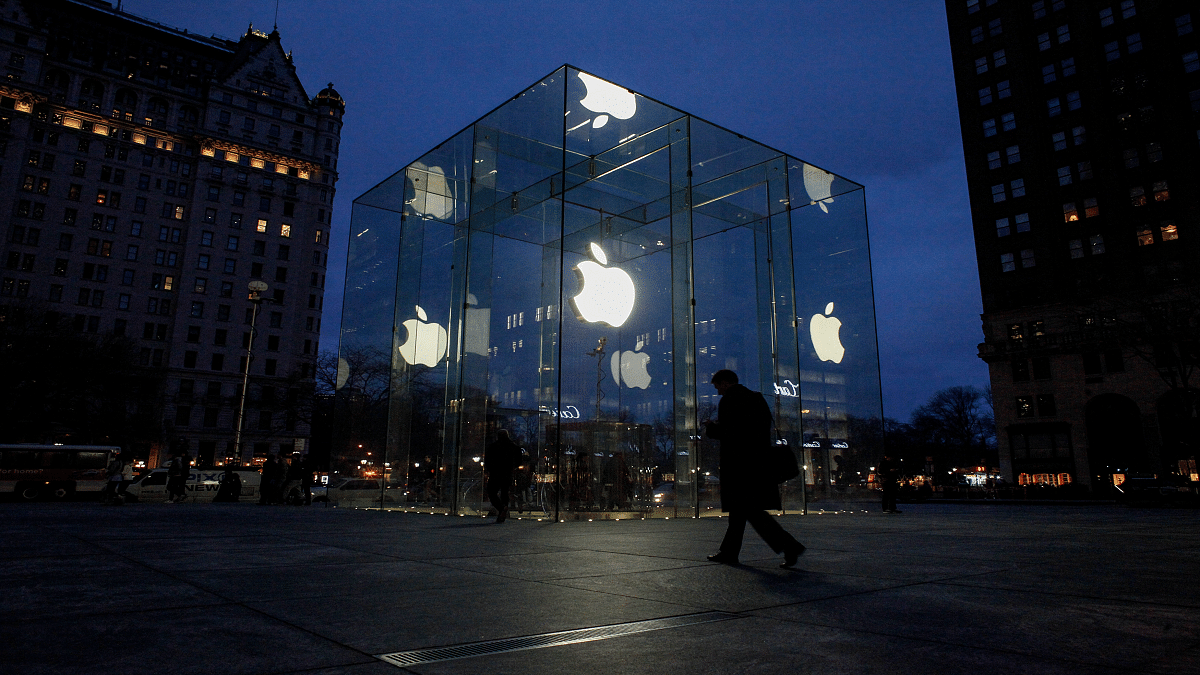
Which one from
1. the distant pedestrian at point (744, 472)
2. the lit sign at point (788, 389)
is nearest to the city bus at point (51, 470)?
the lit sign at point (788, 389)

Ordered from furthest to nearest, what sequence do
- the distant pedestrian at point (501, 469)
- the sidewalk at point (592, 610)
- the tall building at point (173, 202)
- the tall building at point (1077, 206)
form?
the tall building at point (173, 202) < the tall building at point (1077, 206) < the distant pedestrian at point (501, 469) < the sidewalk at point (592, 610)

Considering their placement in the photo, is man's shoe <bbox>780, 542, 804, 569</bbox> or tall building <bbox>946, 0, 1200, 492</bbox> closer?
man's shoe <bbox>780, 542, 804, 569</bbox>

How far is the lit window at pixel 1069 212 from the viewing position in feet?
158

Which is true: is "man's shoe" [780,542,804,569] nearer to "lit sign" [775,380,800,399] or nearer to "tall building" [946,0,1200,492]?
"lit sign" [775,380,800,399]

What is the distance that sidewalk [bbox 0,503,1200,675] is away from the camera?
8.02 feet

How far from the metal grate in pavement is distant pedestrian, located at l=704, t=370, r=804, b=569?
7.19 feet

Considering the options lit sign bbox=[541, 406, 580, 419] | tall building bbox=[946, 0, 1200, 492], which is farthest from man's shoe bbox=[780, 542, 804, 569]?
tall building bbox=[946, 0, 1200, 492]

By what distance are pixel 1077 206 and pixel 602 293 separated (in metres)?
48.0

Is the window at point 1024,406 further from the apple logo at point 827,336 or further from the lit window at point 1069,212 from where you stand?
the apple logo at point 827,336

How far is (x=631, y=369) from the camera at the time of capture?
14.9m

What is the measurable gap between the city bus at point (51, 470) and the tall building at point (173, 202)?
3383 cm

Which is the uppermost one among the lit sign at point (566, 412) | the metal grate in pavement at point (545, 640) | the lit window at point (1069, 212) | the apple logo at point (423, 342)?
the lit window at point (1069, 212)

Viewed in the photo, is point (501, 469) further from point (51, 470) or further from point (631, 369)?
point (51, 470)

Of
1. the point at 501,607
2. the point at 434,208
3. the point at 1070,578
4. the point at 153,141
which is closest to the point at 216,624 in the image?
the point at 501,607
